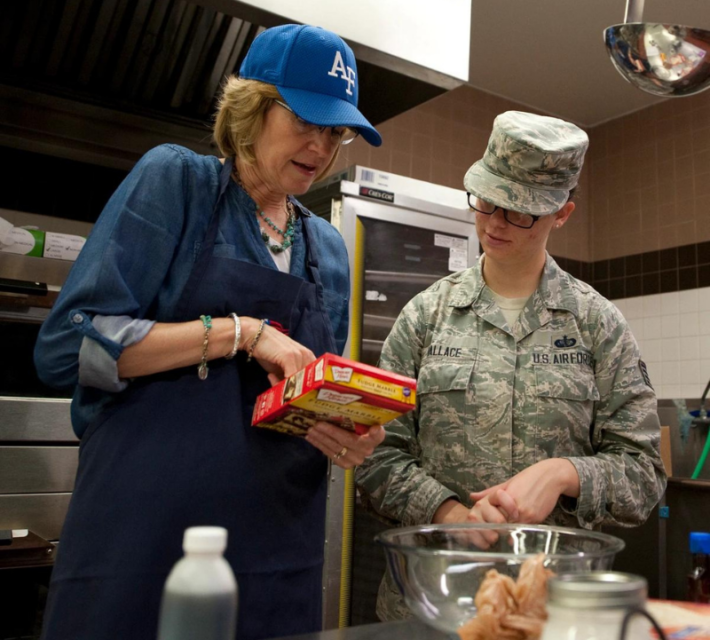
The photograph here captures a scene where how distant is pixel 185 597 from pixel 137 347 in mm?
590

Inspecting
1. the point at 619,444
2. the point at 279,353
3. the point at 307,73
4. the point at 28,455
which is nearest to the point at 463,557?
the point at 279,353

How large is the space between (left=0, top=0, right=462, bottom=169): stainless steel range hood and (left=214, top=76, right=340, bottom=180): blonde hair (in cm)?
87

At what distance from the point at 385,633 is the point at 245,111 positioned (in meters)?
0.85

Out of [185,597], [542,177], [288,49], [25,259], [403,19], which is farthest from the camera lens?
[25,259]

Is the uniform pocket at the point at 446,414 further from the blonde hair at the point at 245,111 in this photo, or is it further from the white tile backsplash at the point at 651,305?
the white tile backsplash at the point at 651,305

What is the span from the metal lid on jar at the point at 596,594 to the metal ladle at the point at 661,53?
0.79m

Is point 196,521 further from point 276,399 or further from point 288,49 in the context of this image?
point 288,49

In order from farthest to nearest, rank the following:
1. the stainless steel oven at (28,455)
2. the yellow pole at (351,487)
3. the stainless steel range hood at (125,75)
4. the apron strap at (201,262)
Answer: the yellow pole at (351,487) < the stainless steel range hood at (125,75) < the stainless steel oven at (28,455) < the apron strap at (201,262)

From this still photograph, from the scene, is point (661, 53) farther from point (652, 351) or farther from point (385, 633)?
point (652, 351)

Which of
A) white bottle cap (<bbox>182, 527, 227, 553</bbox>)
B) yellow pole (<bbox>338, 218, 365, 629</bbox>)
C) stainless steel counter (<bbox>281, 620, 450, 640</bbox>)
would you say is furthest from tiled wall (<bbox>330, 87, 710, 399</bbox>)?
white bottle cap (<bbox>182, 527, 227, 553</bbox>)

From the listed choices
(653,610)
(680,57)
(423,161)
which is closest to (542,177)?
(680,57)

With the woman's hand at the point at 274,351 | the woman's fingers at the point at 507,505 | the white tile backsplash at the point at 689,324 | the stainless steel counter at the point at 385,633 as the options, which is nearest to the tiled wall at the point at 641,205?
the white tile backsplash at the point at 689,324

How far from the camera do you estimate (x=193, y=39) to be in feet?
7.72

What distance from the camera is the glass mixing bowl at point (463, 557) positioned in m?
0.72
